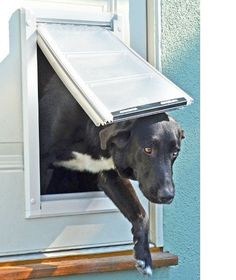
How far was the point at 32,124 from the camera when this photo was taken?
2.03 m

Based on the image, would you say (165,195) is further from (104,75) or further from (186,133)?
(186,133)

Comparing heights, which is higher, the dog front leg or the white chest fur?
the white chest fur

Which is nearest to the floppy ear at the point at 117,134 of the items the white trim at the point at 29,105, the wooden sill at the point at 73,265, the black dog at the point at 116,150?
the black dog at the point at 116,150

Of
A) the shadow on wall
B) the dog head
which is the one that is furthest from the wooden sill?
the dog head

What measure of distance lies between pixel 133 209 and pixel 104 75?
447mm

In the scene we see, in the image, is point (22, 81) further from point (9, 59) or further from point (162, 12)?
point (162, 12)

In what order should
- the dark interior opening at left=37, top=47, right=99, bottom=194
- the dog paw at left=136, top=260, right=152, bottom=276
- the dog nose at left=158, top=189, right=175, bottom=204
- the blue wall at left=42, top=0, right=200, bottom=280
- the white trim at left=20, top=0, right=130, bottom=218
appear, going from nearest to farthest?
1. the dog nose at left=158, top=189, right=175, bottom=204
2. the dog paw at left=136, top=260, right=152, bottom=276
3. the white trim at left=20, top=0, right=130, bottom=218
4. the dark interior opening at left=37, top=47, right=99, bottom=194
5. the blue wall at left=42, top=0, right=200, bottom=280

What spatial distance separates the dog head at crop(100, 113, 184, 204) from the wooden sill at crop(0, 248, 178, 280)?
39 cm

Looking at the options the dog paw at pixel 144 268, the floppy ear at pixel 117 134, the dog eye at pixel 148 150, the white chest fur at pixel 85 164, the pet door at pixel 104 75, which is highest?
the pet door at pixel 104 75

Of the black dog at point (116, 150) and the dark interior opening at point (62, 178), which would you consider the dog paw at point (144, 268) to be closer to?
the black dog at point (116, 150)

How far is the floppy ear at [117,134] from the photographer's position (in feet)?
6.04

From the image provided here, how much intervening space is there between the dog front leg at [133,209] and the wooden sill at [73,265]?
0.20 meters

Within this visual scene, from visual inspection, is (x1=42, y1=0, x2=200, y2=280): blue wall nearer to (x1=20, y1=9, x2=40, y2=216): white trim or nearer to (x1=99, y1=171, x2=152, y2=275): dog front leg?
(x1=99, y1=171, x2=152, y2=275): dog front leg

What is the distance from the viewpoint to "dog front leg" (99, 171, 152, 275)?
1935 millimetres
